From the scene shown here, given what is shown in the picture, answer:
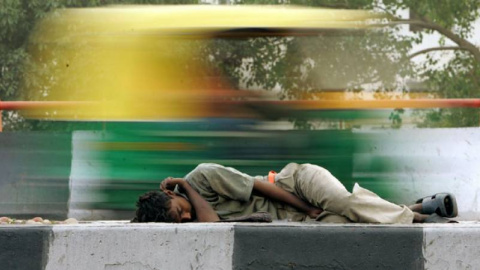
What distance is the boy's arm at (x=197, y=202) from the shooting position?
20.9 ft

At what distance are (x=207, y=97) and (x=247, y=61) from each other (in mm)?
1457

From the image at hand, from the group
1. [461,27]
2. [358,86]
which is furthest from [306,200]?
[461,27]

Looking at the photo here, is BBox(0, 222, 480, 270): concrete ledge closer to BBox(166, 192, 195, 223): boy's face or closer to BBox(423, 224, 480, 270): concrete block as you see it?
BBox(423, 224, 480, 270): concrete block

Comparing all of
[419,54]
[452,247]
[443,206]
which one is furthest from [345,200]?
[419,54]

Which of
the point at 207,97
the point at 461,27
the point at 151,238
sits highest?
the point at 461,27

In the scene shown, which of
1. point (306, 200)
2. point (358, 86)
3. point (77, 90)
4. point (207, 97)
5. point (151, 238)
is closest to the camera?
point (151, 238)

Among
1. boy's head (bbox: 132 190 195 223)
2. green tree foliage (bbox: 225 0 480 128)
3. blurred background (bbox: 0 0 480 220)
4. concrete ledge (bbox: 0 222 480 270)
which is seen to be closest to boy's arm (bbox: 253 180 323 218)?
boy's head (bbox: 132 190 195 223)

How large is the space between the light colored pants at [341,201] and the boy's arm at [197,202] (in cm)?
46

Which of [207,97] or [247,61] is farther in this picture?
[247,61]

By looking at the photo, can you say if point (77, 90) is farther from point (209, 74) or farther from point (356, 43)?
point (209, 74)

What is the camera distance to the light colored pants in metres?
6.11

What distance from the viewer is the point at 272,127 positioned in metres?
8.57

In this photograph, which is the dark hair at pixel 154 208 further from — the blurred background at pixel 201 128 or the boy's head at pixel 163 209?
the blurred background at pixel 201 128

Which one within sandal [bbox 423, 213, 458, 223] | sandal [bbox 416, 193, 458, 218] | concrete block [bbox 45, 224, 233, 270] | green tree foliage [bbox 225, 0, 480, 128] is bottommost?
concrete block [bbox 45, 224, 233, 270]
